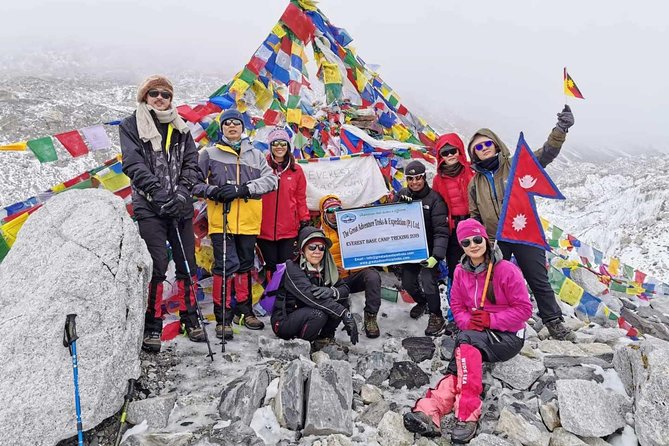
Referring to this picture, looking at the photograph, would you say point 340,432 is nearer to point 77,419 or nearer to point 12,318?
point 77,419

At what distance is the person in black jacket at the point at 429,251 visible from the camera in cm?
628

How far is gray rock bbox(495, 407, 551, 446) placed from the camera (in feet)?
12.3

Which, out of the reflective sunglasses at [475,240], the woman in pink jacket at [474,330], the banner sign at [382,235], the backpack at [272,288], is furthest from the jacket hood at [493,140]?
the backpack at [272,288]

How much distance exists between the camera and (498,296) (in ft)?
15.2

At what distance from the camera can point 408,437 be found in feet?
12.7

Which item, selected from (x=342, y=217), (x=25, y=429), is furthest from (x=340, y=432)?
(x=342, y=217)

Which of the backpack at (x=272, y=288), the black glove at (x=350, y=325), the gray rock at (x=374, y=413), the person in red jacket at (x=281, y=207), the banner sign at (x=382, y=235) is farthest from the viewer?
the person in red jacket at (x=281, y=207)

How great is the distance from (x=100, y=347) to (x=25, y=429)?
76 cm

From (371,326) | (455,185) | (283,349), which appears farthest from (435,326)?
(283,349)

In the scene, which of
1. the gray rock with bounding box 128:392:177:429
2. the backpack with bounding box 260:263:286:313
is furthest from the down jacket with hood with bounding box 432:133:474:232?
the gray rock with bounding box 128:392:177:429

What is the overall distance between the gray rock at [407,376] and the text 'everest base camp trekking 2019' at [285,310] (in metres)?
0.02

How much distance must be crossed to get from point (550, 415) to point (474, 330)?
1001 millimetres

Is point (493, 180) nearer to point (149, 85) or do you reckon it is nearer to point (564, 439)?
point (564, 439)

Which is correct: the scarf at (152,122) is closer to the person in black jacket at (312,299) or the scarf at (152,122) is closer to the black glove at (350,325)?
the person in black jacket at (312,299)
